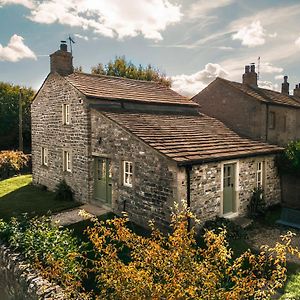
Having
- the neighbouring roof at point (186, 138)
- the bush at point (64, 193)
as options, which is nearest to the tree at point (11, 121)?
the bush at point (64, 193)

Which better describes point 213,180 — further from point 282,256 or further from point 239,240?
point 282,256

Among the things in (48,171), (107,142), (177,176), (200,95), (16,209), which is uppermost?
(200,95)

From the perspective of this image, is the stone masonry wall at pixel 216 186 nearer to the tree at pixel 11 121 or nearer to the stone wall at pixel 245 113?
the stone wall at pixel 245 113

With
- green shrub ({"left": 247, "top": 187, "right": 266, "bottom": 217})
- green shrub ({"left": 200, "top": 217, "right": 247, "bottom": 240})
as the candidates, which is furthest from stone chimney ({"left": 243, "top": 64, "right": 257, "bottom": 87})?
green shrub ({"left": 200, "top": 217, "right": 247, "bottom": 240})

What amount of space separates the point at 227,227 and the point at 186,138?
174 inches

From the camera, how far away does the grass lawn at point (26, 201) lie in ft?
49.8

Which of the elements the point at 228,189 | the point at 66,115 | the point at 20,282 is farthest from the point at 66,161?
the point at 20,282

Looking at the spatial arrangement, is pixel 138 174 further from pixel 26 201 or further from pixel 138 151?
pixel 26 201

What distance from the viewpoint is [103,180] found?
15266mm

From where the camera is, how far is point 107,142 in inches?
567

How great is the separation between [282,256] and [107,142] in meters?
10.9

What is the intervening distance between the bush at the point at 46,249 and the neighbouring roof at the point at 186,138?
193 inches

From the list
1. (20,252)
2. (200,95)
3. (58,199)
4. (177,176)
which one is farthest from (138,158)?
(200,95)

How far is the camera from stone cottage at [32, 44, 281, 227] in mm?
11852
